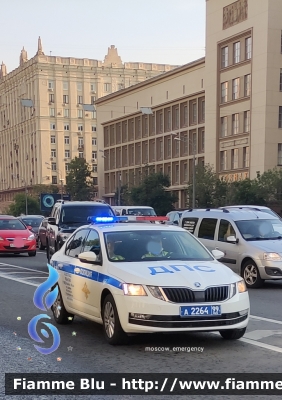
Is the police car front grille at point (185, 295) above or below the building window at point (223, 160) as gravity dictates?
below

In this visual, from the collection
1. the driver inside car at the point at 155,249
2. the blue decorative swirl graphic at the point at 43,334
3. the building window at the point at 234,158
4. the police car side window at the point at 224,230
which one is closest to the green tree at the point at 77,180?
the building window at the point at 234,158

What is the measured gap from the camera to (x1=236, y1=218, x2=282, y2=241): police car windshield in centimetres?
1520

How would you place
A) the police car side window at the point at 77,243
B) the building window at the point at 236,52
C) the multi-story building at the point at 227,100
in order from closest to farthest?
the police car side window at the point at 77,243
the multi-story building at the point at 227,100
the building window at the point at 236,52

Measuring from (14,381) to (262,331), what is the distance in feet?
12.2

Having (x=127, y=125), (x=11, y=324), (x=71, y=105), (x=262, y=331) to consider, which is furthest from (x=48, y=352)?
(x=71, y=105)

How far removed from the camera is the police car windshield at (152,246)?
842 cm

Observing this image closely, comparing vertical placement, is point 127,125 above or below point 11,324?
above

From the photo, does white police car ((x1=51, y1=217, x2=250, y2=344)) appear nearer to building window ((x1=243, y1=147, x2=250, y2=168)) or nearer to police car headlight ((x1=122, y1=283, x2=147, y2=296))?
police car headlight ((x1=122, y1=283, x2=147, y2=296))

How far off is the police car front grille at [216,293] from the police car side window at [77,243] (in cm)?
261

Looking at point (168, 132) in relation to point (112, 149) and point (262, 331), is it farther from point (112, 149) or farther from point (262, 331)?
point (262, 331)

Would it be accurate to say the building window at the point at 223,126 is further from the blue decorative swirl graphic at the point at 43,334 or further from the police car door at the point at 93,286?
the police car door at the point at 93,286

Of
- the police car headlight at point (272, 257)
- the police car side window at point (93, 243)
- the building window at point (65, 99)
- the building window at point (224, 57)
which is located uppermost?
the building window at point (65, 99)

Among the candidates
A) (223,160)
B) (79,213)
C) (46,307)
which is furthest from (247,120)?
(46,307)

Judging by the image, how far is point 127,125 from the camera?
89.2 metres
